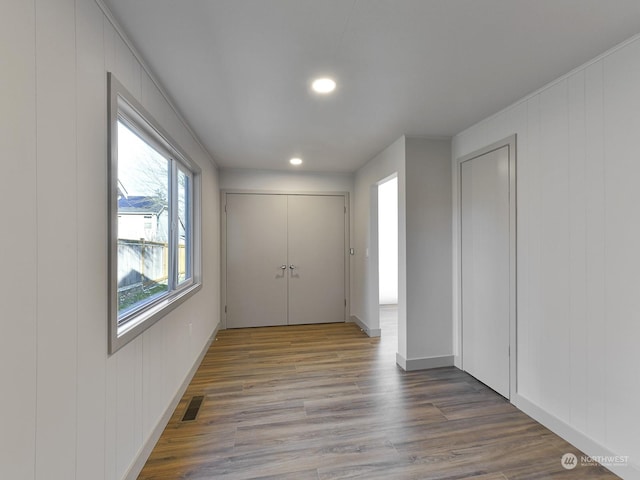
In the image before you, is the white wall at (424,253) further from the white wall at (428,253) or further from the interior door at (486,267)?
the interior door at (486,267)

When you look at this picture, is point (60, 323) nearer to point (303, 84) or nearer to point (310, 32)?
point (310, 32)

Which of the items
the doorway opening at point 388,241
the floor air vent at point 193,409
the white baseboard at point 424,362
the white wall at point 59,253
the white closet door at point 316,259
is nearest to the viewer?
the white wall at point 59,253

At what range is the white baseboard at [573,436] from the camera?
5.29 feet

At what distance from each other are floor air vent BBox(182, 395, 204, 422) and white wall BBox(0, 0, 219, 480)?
60 cm

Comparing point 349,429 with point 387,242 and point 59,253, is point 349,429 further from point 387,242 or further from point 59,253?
point 387,242

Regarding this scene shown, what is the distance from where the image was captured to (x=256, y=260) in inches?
180

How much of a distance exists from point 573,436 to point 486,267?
4.21ft

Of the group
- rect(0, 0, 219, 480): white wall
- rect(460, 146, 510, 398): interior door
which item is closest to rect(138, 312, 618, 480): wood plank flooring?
rect(460, 146, 510, 398): interior door

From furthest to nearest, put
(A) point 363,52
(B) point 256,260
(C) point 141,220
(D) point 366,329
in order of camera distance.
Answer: (B) point 256,260 → (D) point 366,329 → (C) point 141,220 → (A) point 363,52

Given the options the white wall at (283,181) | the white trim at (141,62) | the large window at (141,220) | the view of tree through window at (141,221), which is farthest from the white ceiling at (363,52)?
the white wall at (283,181)

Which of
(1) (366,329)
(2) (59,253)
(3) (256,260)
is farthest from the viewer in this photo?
(3) (256,260)

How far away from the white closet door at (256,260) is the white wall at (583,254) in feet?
10.4

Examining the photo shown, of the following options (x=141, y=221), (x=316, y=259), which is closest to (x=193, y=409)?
(x=141, y=221)

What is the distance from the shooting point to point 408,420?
85.8 inches
